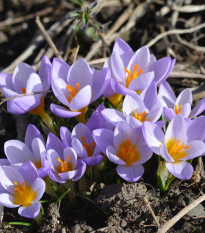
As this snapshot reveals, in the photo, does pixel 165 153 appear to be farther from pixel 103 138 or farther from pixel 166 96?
pixel 166 96

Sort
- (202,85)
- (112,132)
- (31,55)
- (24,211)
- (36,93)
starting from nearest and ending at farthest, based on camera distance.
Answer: (24,211) < (112,132) < (36,93) < (202,85) < (31,55)

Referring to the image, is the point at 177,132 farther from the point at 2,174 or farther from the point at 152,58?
the point at 2,174

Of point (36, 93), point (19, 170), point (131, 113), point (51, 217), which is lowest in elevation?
point (51, 217)

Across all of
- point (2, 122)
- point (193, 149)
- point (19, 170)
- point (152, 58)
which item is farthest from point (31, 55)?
point (193, 149)

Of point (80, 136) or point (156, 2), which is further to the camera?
point (156, 2)

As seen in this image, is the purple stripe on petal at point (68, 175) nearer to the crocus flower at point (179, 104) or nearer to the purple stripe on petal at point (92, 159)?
the purple stripe on petal at point (92, 159)

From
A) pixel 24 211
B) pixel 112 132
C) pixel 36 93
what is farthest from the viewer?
pixel 36 93

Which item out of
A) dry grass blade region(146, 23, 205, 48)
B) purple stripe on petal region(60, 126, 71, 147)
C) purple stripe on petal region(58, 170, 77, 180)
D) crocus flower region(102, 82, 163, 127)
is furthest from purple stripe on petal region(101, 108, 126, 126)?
dry grass blade region(146, 23, 205, 48)
